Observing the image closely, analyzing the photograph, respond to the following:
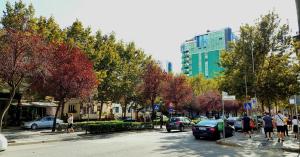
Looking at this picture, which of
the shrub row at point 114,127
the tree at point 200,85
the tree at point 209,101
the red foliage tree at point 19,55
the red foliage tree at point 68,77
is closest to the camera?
the red foliage tree at point 19,55

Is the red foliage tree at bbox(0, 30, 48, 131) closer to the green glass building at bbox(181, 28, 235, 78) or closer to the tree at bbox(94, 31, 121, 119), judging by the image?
the tree at bbox(94, 31, 121, 119)

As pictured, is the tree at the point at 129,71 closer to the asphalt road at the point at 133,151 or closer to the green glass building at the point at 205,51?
the asphalt road at the point at 133,151

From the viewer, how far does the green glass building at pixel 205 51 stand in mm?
138125

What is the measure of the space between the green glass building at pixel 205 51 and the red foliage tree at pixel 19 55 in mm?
117717

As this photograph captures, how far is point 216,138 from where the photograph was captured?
22.1 meters

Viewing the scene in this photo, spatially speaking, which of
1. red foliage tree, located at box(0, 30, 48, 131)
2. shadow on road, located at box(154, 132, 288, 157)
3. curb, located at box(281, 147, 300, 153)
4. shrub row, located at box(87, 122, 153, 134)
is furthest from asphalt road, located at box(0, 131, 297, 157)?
shrub row, located at box(87, 122, 153, 134)

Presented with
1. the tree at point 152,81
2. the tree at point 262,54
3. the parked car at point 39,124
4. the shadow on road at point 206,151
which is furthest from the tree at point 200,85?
the shadow on road at point 206,151

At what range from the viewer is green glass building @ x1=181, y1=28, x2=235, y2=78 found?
138 m

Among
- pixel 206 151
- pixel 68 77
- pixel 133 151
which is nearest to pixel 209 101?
pixel 68 77

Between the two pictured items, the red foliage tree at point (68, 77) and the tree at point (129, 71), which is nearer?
the red foliage tree at point (68, 77)

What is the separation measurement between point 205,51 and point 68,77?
122m

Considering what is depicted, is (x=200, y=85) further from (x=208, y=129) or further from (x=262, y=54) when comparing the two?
(x=208, y=129)

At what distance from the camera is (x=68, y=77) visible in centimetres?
2673

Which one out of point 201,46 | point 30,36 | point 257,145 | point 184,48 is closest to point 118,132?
point 30,36
